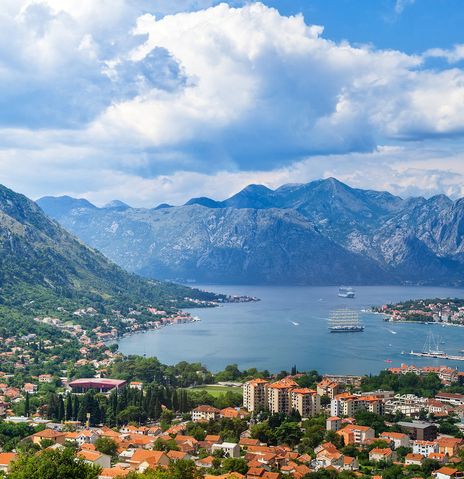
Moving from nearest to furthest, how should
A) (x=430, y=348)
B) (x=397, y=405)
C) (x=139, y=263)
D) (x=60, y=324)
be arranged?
(x=397, y=405) → (x=430, y=348) → (x=60, y=324) → (x=139, y=263)

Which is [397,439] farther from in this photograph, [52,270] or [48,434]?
[52,270]

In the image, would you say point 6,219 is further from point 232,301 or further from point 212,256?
point 212,256

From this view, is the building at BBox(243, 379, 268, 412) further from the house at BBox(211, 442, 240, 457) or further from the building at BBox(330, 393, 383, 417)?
the house at BBox(211, 442, 240, 457)

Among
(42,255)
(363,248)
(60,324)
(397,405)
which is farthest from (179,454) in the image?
(363,248)

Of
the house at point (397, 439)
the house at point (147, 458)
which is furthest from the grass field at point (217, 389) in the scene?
the house at point (147, 458)

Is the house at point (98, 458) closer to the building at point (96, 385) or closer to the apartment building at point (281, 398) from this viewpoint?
the apartment building at point (281, 398)

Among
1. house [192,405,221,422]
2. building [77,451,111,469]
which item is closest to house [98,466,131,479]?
building [77,451,111,469]
